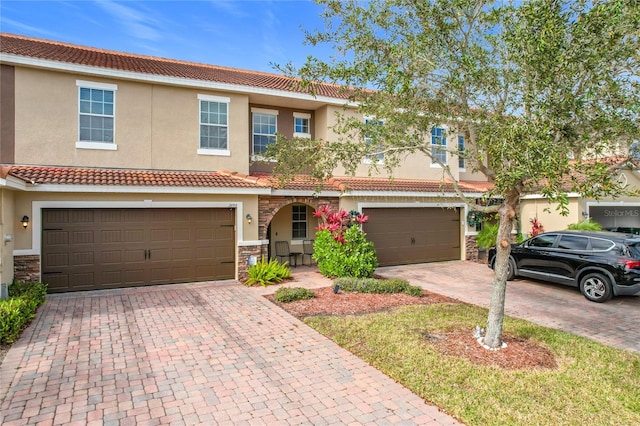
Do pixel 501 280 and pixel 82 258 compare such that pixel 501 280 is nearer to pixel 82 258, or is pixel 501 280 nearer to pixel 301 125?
pixel 82 258

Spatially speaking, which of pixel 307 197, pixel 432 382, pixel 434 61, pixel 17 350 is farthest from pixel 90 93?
pixel 432 382

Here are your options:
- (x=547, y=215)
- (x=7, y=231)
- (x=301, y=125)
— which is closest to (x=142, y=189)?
(x=7, y=231)

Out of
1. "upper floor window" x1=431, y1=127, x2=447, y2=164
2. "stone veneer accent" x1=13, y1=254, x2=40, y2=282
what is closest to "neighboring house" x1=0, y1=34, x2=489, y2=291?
"stone veneer accent" x1=13, y1=254, x2=40, y2=282

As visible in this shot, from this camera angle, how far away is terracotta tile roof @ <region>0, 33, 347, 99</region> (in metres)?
12.1

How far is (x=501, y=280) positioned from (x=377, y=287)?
4691 mm

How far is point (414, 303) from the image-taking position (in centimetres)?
1005

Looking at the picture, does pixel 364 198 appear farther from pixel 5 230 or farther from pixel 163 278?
pixel 5 230

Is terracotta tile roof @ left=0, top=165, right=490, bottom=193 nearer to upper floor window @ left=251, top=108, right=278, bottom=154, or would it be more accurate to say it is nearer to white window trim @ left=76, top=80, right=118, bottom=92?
upper floor window @ left=251, top=108, right=278, bottom=154

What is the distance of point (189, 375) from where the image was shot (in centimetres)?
580

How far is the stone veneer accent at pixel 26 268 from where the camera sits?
1005cm

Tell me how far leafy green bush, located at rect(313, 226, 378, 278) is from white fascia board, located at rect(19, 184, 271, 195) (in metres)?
2.89

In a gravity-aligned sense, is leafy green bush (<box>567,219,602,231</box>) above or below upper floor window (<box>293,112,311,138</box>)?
below

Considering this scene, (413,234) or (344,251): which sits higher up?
(413,234)

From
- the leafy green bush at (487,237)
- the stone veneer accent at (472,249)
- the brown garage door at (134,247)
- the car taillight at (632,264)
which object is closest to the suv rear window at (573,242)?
the car taillight at (632,264)
